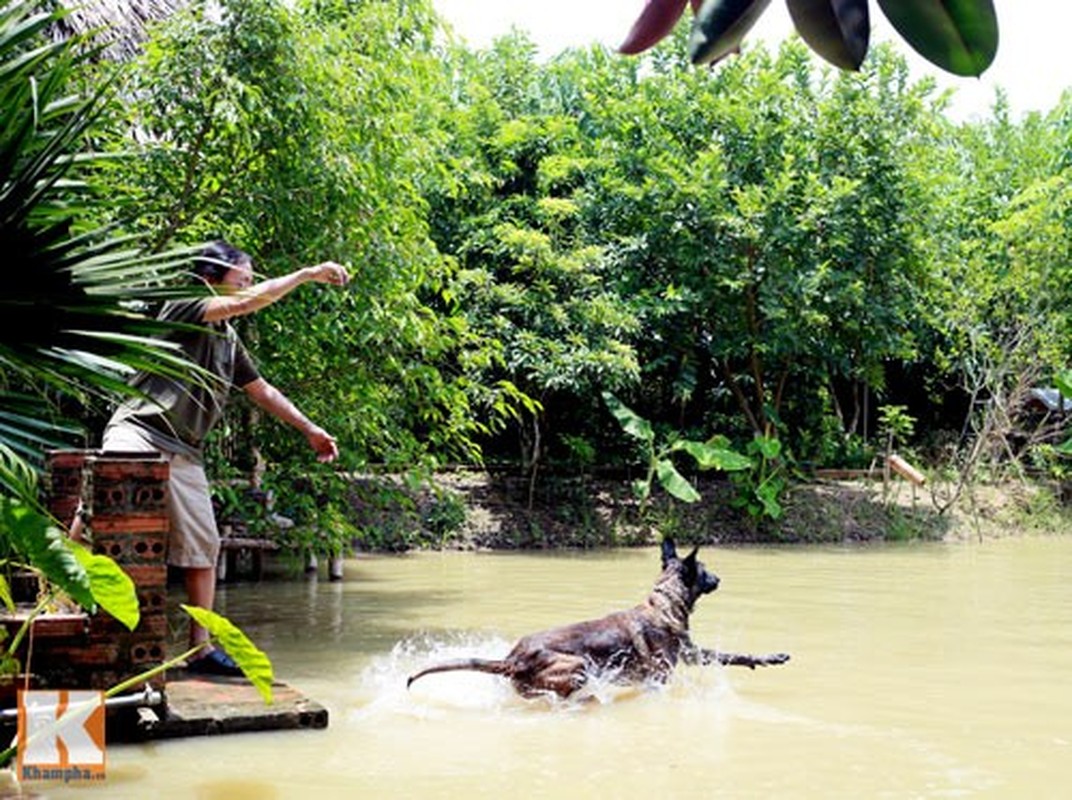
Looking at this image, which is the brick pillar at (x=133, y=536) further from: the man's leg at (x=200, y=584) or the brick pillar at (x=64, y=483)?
the brick pillar at (x=64, y=483)

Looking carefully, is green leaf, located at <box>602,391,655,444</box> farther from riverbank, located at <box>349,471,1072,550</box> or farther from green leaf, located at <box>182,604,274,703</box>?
green leaf, located at <box>182,604,274,703</box>

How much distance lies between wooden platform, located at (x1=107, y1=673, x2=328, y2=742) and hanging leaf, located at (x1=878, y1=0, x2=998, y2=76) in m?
4.86

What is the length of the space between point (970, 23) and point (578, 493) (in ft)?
56.6

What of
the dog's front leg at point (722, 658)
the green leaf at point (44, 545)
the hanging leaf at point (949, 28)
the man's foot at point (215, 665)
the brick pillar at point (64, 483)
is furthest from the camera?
the dog's front leg at point (722, 658)

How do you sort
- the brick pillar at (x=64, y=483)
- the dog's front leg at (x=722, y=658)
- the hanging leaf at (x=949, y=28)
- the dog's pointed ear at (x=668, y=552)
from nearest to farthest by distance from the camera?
the hanging leaf at (x=949, y=28) < the brick pillar at (x=64, y=483) < the dog's front leg at (x=722, y=658) < the dog's pointed ear at (x=668, y=552)

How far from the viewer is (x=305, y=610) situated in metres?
10.3

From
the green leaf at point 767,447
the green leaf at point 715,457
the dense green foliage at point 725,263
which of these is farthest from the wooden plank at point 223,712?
the green leaf at point 767,447

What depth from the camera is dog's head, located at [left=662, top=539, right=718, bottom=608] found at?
22.8 ft

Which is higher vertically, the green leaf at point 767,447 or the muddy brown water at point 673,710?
the green leaf at point 767,447

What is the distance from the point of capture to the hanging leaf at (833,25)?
830 millimetres

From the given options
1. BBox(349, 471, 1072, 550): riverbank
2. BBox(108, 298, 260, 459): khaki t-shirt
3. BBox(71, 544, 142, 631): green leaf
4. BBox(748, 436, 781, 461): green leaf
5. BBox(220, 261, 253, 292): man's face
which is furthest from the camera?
BBox(748, 436, 781, 461): green leaf

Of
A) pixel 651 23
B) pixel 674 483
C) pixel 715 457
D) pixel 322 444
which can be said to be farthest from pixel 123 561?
pixel 715 457

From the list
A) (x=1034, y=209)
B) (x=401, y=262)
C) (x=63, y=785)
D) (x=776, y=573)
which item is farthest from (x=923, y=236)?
(x=63, y=785)

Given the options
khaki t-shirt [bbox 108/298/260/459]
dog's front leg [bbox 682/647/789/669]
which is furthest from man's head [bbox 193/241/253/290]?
dog's front leg [bbox 682/647/789/669]
